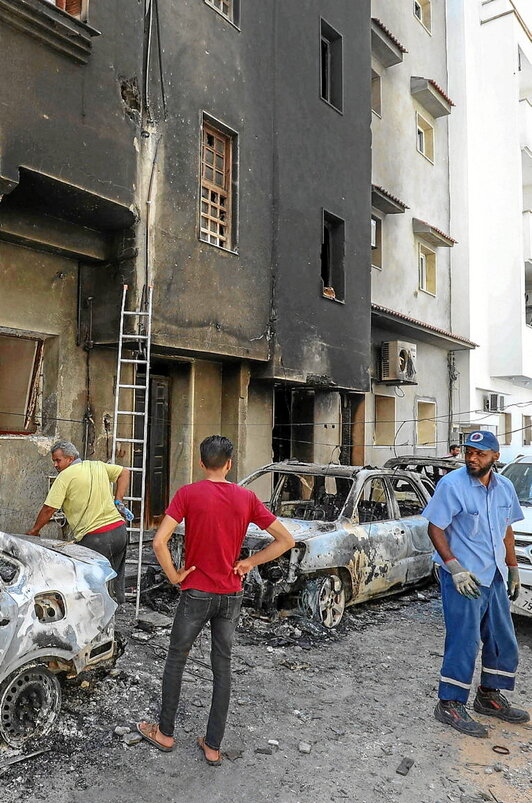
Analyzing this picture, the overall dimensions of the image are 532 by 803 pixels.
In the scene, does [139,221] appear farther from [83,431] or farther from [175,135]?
[83,431]

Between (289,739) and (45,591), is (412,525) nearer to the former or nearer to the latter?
(289,739)

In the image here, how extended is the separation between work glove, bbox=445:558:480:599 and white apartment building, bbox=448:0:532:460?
558 inches

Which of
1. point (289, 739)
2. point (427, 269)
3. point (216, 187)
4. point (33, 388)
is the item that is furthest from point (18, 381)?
point (427, 269)

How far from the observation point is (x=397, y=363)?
14.1 meters

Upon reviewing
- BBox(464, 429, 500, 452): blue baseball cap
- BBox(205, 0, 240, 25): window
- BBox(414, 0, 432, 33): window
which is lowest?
BBox(464, 429, 500, 452): blue baseball cap

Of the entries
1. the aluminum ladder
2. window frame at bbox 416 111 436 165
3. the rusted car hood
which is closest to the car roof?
the aluminum ladder

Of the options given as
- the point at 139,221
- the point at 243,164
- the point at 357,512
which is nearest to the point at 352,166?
the point at 243,164

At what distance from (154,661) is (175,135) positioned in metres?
6.36

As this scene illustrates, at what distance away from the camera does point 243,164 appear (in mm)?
9586

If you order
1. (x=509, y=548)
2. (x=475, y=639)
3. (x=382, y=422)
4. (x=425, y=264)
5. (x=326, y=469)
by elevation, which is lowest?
(x=475, y=639)

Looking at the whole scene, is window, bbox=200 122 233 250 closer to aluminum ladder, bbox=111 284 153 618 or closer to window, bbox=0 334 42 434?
aluminum ladder, bbox=111 284 153 618

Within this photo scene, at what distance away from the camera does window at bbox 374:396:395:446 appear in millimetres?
14930

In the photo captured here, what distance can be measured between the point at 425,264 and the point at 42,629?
630 inches

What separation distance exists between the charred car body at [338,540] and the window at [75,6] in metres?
5.56
